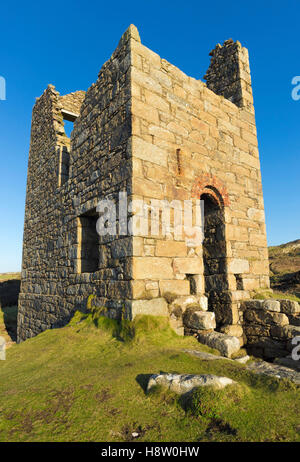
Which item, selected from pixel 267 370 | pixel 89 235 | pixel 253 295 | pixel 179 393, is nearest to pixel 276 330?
pixel 253 295

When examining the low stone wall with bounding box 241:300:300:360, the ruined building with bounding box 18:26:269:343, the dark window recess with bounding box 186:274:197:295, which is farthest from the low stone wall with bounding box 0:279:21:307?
the low stone wall with bounding box 241:300:300:360

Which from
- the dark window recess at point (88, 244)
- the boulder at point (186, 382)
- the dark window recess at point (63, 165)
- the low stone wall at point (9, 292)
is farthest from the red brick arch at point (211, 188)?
the low stone wall at point (9, 292)

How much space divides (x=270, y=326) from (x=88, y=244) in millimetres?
3802

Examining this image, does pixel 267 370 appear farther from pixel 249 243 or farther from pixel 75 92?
pixel 75 92

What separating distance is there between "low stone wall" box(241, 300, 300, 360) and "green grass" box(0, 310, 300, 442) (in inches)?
59.9

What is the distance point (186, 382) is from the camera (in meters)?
2.34

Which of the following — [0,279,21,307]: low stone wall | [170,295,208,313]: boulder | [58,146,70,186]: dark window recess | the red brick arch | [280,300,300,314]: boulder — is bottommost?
[0,279,21,307]: low stone wall

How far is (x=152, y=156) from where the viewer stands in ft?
14.8

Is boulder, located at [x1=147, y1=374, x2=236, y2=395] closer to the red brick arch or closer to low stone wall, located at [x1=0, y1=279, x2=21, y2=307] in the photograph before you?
the red brick arch

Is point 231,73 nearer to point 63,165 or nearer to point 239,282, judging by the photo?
point 63,165

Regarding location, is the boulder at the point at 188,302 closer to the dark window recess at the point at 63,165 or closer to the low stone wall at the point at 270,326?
the low stone wall at the point at 270,326

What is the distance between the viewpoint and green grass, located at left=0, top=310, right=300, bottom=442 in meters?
1.90

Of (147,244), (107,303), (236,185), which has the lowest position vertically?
(107,303)

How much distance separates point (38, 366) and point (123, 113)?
3939 mm
